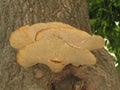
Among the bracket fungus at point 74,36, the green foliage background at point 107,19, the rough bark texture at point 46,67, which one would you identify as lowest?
the green foliage background at point 107,19

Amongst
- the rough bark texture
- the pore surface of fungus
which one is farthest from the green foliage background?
the pore surface of fungus

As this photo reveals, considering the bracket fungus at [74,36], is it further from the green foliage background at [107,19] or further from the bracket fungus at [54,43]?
the green foliage background at [107,19]

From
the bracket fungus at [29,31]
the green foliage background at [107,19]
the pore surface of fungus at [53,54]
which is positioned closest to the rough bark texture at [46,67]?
the pore surface of fungus at [53,54]

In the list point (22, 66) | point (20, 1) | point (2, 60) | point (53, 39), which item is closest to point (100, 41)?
point (53, 39)

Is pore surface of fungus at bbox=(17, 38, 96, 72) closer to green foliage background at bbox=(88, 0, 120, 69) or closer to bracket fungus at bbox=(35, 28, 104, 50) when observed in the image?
bracket fungus at bbox=(35, 28, 104, 50)

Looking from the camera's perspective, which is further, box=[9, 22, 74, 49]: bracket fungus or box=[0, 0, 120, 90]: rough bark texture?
box=[0, 0, 120, 90]: rough bark texture

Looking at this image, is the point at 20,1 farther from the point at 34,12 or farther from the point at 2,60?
the point at 2,60
